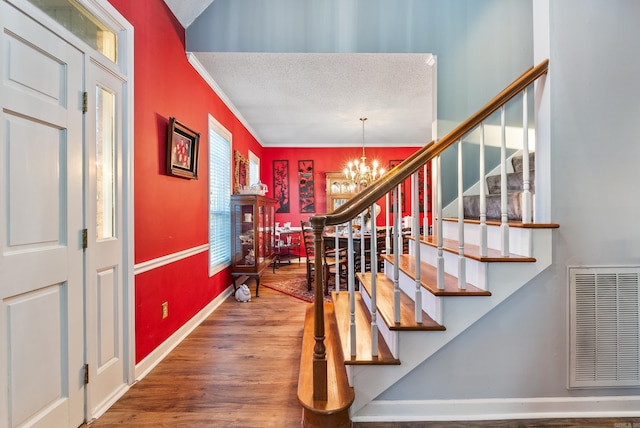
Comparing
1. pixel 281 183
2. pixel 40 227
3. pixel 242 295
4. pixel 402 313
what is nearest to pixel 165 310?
pixel 40 227

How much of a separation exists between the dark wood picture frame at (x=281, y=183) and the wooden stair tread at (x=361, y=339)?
4.30m

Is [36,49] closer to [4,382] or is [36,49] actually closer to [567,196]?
[4,382]

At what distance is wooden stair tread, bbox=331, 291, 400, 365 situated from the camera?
1499 mm

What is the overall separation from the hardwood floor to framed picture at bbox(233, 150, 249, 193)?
208cm

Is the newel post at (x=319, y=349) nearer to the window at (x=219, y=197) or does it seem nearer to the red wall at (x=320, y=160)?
the window at (x=219, y=197)

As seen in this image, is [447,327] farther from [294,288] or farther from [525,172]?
[294,288]

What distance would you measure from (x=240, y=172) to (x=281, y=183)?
1.92 m

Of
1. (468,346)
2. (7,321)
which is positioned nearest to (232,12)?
(7,321)

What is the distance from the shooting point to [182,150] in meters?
2.53

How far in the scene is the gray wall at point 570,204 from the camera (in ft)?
5.11

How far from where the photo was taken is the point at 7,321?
1.19 m

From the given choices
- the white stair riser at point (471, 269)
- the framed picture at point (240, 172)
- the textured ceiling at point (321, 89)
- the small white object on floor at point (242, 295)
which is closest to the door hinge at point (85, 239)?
the textured ceiling at point (321, 89)

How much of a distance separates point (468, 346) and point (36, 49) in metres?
2.58

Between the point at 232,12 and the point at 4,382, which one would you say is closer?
the point at 4,382
